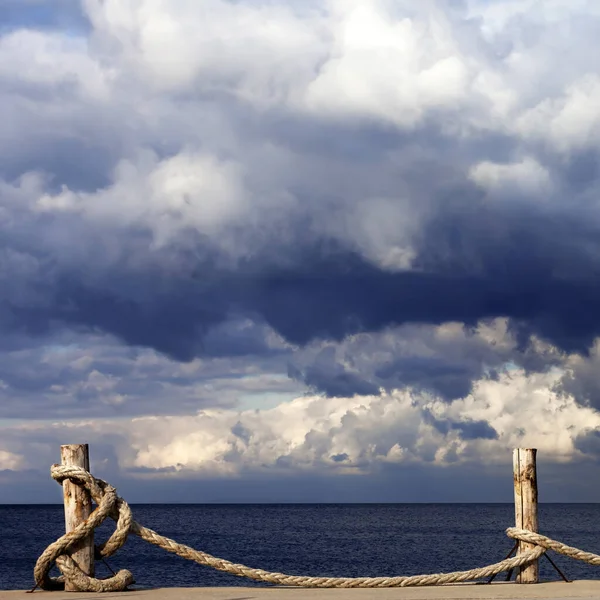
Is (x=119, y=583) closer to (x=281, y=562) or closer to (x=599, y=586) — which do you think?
(x=599, y=586)

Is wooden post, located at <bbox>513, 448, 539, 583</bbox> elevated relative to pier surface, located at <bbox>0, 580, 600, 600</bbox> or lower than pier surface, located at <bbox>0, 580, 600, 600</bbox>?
elevated

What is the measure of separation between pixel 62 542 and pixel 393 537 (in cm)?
7715

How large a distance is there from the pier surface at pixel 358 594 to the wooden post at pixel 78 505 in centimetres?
44

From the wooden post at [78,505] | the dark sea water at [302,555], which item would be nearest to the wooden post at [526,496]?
the wooden post at [78,505]

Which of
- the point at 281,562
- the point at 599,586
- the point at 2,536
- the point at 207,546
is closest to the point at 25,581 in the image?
the point at 281,562

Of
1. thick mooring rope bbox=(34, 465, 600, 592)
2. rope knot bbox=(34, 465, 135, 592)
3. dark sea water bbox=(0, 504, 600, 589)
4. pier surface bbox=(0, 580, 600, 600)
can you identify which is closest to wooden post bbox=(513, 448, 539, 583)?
pier surface bbox=(0, 580, 600, 600)

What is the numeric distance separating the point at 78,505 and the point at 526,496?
265 inches

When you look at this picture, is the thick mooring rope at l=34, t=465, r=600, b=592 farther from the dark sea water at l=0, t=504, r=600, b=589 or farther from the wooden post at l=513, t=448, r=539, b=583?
the dark sea water at l=0, t=504, r=600, b=589

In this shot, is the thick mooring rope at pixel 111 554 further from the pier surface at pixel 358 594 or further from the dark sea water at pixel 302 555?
the dark sea water at pixel 302 555

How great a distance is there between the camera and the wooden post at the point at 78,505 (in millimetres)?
11461

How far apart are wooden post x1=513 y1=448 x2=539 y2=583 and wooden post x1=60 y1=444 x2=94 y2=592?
6.42 metres

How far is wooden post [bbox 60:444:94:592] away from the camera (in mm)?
11461

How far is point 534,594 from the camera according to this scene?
11.5 m

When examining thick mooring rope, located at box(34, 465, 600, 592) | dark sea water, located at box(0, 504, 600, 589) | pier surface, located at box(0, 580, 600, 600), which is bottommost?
dark sea water, located at box(0, 504, 600, 589)
